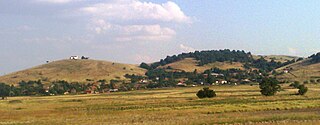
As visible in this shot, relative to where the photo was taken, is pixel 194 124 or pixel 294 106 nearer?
pixel 194 124

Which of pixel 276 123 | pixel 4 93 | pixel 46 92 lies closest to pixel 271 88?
pixel 276 123

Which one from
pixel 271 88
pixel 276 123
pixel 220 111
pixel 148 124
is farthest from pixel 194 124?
pixel 271 88

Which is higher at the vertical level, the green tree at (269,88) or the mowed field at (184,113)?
the green tree at (269,88)

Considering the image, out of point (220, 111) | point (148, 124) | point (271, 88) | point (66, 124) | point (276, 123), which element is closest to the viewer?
point (276, 123)

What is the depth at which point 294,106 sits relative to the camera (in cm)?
6688

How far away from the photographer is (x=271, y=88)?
356 ft

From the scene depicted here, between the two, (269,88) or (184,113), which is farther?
(269,88)

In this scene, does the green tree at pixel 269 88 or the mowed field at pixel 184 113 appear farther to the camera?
the green tree at pixel 269 88

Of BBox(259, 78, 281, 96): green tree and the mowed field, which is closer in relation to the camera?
the mowed field

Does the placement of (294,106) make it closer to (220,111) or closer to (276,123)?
(220,111)

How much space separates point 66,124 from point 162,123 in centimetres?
1210

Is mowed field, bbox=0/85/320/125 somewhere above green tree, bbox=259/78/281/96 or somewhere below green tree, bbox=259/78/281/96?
below

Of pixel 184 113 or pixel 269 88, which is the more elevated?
pixel 269 88

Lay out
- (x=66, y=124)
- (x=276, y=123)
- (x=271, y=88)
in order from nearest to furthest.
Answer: (x=276, y=123), (x=66, y=124), (x=271, y=88)
